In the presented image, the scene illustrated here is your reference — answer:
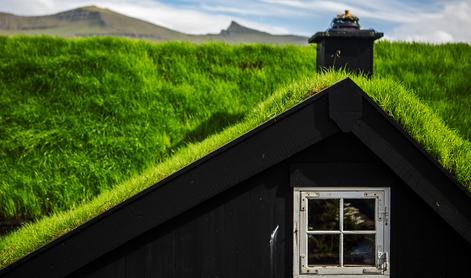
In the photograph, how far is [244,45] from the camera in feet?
51.6

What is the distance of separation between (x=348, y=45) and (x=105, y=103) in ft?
24.4

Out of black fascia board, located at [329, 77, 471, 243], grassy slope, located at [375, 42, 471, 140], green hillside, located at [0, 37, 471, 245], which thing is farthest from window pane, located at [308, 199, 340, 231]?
grassy slope, located at [375, 42, 471, 140]

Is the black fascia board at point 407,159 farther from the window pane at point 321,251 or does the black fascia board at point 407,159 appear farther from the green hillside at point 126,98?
the green hillside at point 126,98

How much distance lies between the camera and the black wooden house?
4.56m

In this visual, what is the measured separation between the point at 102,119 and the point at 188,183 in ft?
28.8

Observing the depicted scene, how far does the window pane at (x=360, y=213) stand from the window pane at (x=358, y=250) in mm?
123

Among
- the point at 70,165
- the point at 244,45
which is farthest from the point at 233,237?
the point at 244,45

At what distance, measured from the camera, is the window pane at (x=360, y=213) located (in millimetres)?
4891

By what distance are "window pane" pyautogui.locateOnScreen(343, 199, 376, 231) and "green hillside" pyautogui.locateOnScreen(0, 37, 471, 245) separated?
5.24 m

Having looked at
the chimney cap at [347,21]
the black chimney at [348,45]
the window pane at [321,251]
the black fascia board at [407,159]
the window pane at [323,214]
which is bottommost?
the window pane at [321,251]

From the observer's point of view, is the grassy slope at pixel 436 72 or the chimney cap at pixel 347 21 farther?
the grassy slope at pixel 436 72

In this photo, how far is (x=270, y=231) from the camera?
190 inches

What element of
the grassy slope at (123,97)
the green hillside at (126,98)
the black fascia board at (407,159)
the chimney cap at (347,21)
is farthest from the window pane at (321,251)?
the grassy slope at (123,97)

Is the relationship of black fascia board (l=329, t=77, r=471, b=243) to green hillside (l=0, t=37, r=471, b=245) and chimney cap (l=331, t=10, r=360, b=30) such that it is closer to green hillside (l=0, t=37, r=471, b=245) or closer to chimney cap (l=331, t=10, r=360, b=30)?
chimney cap (l=331, t=10, r=360, b=30)
